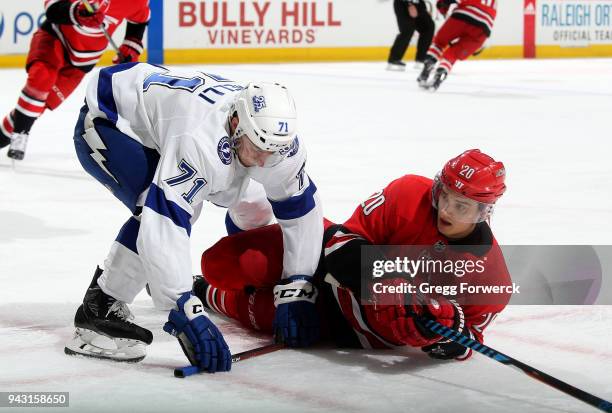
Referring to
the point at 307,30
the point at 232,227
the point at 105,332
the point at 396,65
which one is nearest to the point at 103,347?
the point at 105,332

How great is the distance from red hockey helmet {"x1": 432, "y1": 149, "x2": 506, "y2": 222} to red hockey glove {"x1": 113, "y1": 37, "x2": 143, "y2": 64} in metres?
3.08

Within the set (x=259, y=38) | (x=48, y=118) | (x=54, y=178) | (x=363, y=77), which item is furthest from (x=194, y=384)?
(x=259, y=38)

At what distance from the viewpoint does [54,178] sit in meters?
5.08

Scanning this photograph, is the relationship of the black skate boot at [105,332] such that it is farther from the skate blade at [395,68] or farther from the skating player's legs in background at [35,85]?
the skate blade at [395,68]

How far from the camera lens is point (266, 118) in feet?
7.68

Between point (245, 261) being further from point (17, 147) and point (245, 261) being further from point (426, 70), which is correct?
point (426, 70)

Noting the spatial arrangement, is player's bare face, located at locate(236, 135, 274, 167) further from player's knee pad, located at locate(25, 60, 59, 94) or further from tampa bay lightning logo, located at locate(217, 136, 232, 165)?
player's knee pad, located at locate(25, 60, 59, 94)

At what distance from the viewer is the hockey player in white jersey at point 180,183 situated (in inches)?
92.2

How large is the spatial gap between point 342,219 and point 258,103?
70.4 inches

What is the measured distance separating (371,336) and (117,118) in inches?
30.1

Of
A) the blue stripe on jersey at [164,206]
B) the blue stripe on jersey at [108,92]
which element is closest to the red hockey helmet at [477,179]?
the blue stripe on jersey at [164,206]

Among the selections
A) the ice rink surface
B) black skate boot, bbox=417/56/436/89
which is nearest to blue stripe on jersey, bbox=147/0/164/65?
the ice rink surface

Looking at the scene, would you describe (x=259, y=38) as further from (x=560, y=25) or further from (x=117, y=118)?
(x=117, y=118)

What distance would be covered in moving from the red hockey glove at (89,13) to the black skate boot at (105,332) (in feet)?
9.23
